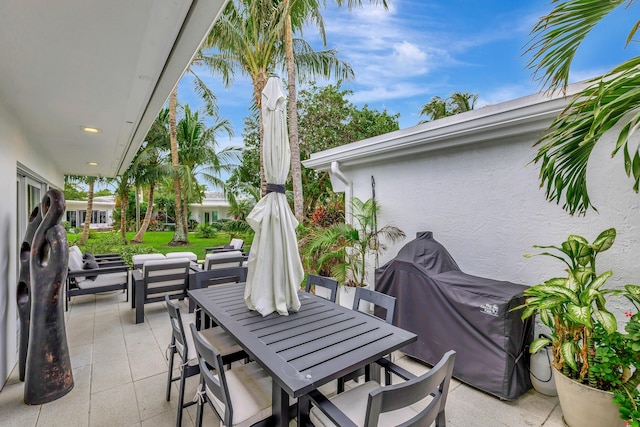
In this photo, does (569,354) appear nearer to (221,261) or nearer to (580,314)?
(580,314)

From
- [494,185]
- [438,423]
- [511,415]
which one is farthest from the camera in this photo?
[494,185]

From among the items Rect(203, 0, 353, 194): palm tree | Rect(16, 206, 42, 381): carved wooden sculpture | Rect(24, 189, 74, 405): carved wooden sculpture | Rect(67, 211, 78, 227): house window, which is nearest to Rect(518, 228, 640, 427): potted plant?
Rect(24, 189, 74, 405): carved wooden sculpture

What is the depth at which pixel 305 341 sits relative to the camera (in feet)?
7.63

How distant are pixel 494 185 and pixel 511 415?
109 inches

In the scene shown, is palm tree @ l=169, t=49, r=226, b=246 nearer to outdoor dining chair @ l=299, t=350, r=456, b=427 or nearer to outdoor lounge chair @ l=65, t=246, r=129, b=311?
outdoor lounge chair @ l=65, t=246, r=129, b=311

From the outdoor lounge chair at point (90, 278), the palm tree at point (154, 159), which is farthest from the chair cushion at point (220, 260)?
the palm tree at point (154, 159)

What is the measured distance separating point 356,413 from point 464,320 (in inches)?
73.4

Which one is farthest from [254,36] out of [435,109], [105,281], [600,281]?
[600,281]

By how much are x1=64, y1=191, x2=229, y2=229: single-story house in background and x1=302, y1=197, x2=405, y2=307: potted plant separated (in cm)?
2185

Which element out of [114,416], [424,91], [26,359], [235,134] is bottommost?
[114,416]

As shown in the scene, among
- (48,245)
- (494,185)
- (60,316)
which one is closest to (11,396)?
(60,316)

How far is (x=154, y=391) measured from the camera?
3.26 m

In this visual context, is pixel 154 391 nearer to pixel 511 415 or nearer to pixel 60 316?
pixel 60 316

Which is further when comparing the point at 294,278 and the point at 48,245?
the point at 48,245
